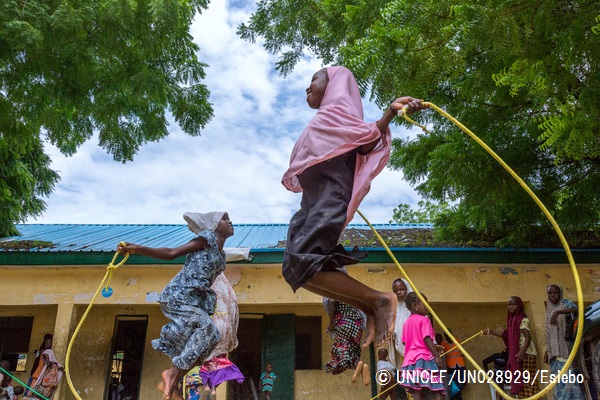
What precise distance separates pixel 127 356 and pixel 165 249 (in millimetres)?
6619

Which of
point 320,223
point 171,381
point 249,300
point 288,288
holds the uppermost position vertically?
point 288,288

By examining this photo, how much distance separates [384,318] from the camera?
2.90 metres

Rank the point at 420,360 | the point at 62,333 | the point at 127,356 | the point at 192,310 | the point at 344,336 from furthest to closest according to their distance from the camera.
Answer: the point at 127,356, the point at 62,333, the point at 420,360, the point at 192,310, the point at 344,336

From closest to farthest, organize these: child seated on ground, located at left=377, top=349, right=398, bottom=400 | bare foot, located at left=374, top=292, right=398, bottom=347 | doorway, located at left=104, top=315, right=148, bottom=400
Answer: bare foot, located at left=374, top=292, right=398, bottom=347 < child seated on ground, located at left=377, top=349, right=398, bottom=400 < doorway, located at left=104, top=315, right=148, bottom=400

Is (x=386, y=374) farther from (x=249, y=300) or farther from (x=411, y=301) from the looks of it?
(x=249, y=300)

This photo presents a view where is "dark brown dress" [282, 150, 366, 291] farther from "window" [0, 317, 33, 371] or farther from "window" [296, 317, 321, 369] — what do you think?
"window" [0, 317, 33, 371]

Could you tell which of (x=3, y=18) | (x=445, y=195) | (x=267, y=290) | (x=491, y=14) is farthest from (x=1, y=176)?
(x=491, y=14)

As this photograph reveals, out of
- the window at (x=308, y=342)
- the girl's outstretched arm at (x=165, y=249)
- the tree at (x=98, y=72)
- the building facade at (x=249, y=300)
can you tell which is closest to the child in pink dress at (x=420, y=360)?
the building facade at (x=249, y=300)

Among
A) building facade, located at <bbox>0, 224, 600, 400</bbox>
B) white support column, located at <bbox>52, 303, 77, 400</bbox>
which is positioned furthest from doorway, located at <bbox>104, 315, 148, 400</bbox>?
white support column, located at <bbox>52, 303, 77, 400</bbox>

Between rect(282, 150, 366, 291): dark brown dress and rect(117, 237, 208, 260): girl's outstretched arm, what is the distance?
153cm

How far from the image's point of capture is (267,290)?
27.4 feet

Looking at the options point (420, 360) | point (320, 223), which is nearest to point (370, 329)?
point (320, 223)

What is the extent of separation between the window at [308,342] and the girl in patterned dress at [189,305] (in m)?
5.41

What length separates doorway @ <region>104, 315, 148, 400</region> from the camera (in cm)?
966
